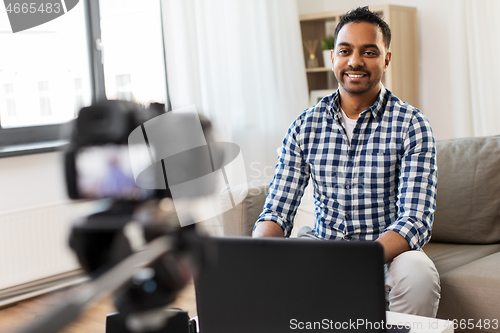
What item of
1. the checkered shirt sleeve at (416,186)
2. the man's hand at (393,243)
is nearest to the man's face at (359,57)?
the checkered shirt sleeve at (416,186)

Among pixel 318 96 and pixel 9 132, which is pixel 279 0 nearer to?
pixel 318 96

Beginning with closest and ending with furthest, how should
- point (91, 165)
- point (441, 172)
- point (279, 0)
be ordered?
A: 1. point (91, 165)
2. point (441, 172)
3. point (279, 0)

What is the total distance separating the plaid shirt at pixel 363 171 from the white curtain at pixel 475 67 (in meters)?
1.29

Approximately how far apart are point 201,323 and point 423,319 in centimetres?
60

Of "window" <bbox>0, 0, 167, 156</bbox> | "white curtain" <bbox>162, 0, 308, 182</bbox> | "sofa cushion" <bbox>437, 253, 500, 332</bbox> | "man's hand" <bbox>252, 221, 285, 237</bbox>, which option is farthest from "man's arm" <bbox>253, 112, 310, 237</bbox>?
"window" <bbox>0, 0, 167, 156</bbox>

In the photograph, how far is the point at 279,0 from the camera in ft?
7.80

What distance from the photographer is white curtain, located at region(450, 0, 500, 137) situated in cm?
229

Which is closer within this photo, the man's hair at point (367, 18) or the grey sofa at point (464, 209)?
the man's hair at point (367, 18)

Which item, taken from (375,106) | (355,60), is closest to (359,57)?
(355,60)

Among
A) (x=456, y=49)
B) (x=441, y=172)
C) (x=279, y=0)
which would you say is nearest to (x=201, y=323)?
(x=441, y=172)

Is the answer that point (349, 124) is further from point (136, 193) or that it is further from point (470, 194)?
point (136, 193)

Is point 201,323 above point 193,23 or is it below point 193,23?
below

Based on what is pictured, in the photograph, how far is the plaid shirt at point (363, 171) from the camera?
1153mm

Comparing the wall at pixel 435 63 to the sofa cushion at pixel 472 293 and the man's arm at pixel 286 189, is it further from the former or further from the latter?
the man's arm at pixel 286 189
